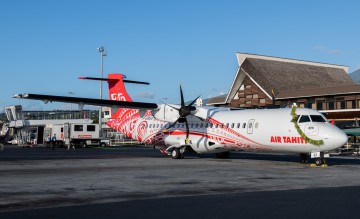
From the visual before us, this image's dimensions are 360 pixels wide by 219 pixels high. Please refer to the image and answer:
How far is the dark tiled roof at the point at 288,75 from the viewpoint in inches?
2830

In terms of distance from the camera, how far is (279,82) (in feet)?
237

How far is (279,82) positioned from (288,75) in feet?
13.6

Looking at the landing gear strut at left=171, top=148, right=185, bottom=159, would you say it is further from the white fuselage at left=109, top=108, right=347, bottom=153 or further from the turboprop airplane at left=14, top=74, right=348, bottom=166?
the white fuselage at left=109, top=108, right=347, bottom=153

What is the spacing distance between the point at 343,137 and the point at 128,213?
49.1ft

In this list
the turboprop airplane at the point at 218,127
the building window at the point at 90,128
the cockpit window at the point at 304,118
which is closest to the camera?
the turboprop airplane at the point at 218,127

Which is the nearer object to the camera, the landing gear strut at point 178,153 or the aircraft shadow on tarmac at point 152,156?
the aircraft shadow on tarmac at point 152,156

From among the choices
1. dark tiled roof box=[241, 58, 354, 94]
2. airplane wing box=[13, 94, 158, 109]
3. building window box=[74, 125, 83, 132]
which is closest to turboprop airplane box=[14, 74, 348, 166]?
airplane wing box=[13, 94, 158, 109]

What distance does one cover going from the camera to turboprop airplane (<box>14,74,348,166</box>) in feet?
72.9

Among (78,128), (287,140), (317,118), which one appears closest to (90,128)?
(78,128)

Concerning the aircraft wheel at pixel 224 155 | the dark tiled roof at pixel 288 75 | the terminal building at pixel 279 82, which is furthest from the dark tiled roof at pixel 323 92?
the aircraft wheel at pixel 224 155

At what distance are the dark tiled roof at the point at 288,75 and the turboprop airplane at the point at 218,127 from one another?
1536 inches

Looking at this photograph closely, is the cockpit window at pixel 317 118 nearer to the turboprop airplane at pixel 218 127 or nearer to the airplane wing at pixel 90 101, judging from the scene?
the turboprop airplane at pixel 218 127

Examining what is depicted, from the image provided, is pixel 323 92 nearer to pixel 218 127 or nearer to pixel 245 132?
pixel 218 127

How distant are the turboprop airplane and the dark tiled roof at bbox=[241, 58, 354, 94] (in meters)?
39.0
